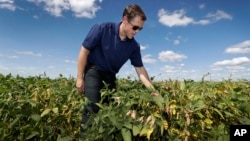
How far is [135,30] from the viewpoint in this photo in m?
5.11

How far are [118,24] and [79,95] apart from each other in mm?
1226

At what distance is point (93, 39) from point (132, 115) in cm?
169

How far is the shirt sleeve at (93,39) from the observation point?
5.16 m

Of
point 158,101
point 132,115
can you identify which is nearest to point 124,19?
point 158,101

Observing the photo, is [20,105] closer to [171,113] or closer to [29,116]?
[29,116]

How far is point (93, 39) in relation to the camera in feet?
16.9

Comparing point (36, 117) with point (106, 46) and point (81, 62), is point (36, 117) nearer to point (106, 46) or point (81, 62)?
point (81, 62)

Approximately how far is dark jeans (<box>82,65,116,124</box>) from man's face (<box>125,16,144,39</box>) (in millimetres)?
707

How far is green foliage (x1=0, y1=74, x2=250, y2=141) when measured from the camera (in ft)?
12.6

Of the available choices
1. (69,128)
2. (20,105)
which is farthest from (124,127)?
(20,105)

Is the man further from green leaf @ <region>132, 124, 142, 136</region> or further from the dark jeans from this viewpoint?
green leaf @ <region>132, 124, 142, 136</region>

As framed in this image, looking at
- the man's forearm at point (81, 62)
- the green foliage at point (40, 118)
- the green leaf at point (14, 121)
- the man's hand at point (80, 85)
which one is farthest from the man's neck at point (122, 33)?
the green leaf at point (14, 121)

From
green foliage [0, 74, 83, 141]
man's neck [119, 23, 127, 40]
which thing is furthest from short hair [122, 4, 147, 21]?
green foliage [0, 74, 83, 141]

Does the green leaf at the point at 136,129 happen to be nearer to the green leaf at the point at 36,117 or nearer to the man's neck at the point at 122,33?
the green leaf at the point at 36,117
